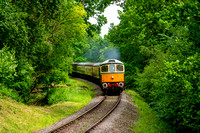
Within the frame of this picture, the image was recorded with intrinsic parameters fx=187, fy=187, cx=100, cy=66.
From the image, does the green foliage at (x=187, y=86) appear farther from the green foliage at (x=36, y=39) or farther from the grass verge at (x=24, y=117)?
the green foliage at (x=36, y=39)

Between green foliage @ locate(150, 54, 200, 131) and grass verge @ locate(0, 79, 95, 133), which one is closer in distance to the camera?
green foliage @ locate(150, 54, 200, 131)

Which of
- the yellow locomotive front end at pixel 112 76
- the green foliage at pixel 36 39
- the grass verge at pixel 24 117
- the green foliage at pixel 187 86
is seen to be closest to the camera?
the green foliage at pixel 187 86

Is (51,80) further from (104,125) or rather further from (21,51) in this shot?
(104,125)

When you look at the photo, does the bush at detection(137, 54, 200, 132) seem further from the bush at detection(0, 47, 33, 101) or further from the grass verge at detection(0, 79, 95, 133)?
the bush at detection(0, 47, 33, 101)

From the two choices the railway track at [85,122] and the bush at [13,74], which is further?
the railway track at [85,122]

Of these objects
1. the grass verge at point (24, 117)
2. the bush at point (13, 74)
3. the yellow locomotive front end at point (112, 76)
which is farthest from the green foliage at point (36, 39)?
the yellow locomotive front end at point (112, 76)

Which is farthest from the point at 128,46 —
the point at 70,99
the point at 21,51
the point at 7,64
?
the point at 7,64

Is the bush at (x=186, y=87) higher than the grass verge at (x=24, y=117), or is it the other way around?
the bush at (x=186, y=87)

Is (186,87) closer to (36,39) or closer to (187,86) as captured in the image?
(187,86)

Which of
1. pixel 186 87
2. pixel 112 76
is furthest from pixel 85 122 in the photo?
pixel 112 76

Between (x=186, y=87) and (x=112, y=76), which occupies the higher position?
(x=186, y=87)

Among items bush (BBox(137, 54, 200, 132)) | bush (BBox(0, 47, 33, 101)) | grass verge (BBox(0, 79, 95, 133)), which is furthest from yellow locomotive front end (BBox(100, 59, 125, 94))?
bush (BBox(137, 54, 200, 132))

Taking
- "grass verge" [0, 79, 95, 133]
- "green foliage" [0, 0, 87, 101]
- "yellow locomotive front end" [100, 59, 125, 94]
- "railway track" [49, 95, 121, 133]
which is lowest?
"railway track" [49, 95, 121, 133]

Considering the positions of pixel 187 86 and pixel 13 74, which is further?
pixel 13 74
